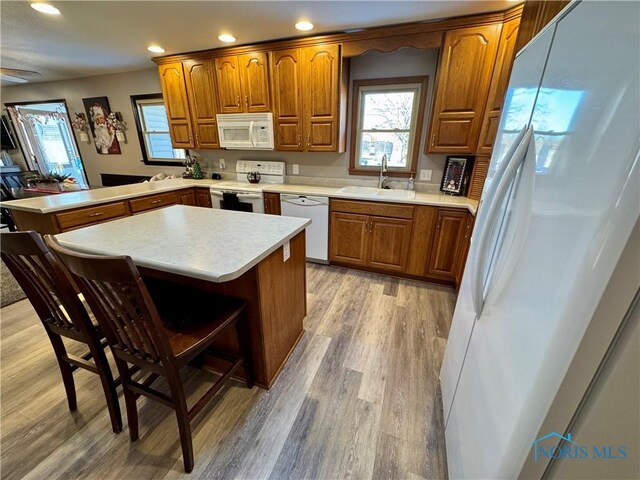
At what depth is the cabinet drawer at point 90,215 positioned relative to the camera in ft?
7.63

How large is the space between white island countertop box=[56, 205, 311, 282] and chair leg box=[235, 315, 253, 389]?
44 cm

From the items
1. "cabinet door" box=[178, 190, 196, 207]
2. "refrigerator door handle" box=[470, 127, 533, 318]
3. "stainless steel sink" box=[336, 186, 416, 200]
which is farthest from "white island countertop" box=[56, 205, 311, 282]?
"cabinet door" box=[178, 190, 196, 207]

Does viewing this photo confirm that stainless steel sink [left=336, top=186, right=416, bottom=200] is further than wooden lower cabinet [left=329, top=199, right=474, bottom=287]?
Yes

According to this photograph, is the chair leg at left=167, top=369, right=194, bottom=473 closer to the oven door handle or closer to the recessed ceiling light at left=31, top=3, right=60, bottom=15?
the oven door handle

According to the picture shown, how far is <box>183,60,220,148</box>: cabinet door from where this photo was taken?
10.5 feet

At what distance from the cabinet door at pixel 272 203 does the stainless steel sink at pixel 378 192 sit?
2.50 feet

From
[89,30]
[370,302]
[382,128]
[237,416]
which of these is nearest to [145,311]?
[237,416]

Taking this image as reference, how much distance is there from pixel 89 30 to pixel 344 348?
3937 millimetres

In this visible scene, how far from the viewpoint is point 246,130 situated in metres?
3.21

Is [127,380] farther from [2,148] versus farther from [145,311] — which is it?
[2,148]

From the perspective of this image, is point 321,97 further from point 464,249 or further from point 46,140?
point 46,140

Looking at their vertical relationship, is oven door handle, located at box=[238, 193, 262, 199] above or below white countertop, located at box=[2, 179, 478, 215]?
below

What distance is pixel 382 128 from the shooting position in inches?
118

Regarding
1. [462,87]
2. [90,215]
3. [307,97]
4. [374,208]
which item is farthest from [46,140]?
[462,87]
